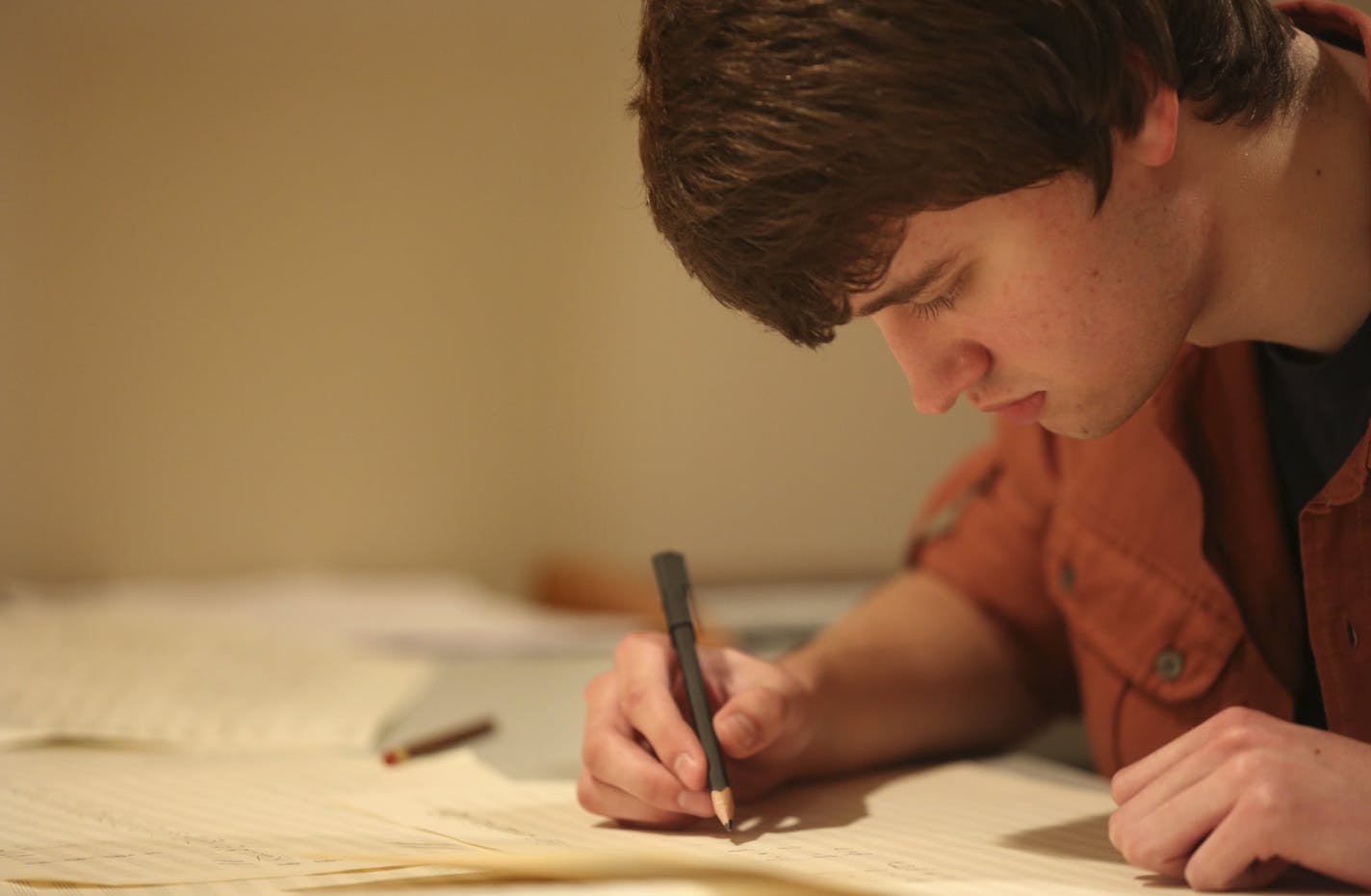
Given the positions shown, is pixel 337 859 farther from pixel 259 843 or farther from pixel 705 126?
pixel 705 126

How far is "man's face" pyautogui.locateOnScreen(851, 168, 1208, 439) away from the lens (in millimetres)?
744

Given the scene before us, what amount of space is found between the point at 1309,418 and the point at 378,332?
6.32ft

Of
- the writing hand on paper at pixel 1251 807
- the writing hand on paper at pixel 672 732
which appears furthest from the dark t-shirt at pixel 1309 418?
the writing hand on paper at pixel 672 732

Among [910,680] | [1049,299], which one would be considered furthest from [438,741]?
[1049,299]

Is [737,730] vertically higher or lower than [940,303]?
lower

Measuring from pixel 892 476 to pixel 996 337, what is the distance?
192 centimetres

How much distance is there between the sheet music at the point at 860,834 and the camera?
2.28ft

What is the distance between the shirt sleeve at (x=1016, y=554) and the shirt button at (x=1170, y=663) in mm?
197

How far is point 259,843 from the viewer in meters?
0.79

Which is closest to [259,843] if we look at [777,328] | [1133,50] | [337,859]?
[337,859]

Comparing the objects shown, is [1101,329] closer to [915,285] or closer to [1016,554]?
Answer: [915,285]

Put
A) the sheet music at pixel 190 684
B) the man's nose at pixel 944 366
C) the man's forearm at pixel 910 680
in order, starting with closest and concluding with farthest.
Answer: the man's nose at pixel 944 366 < the man's forearm at pixel 910 680 < the sheet music at pixel 190 684

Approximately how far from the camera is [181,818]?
878mm

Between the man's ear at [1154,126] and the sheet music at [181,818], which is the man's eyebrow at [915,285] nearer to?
the man's ear at [1154,126]
